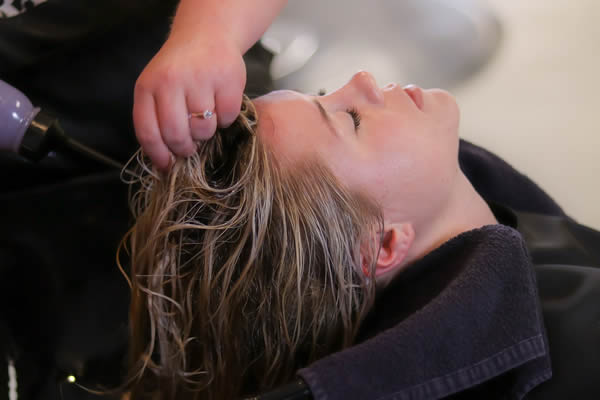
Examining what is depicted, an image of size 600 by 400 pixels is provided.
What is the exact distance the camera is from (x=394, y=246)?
28.5 inches

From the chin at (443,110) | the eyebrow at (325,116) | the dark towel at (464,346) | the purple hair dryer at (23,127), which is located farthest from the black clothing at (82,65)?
the dark towel at (464,346)

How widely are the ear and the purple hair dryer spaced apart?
47 centimetres

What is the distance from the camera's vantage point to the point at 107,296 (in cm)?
92

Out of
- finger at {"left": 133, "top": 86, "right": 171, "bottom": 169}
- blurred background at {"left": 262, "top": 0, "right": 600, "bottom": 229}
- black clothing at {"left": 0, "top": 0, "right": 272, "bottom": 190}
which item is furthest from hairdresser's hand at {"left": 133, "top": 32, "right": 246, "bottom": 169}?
blurred background at {"left": 262, "top": 0, "right": 600, "bottom": 229}

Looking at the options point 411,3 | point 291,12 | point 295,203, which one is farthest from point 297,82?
point 295,203

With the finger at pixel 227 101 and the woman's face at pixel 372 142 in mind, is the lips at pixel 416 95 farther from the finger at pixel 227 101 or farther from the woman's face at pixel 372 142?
the finger at pixel 227 101

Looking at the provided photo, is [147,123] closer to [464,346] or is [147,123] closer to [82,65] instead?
[82,65]

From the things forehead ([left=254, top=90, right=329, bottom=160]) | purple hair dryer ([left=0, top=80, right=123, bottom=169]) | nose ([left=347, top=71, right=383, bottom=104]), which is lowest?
purple hair dryer ([left=0, top=80, right=123, bottom=169])

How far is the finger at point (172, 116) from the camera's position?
61 cm

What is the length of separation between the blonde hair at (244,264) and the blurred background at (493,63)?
52 cm

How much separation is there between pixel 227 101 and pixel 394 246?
0.29 m

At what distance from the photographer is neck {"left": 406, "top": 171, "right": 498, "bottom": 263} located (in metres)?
0.76

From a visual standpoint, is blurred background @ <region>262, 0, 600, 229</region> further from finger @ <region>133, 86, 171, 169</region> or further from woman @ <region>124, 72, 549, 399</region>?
finger @ <region>133, 86, 171, 169</region>

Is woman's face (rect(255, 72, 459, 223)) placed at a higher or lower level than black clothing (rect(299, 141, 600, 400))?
higher
